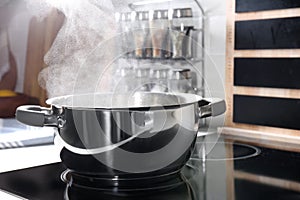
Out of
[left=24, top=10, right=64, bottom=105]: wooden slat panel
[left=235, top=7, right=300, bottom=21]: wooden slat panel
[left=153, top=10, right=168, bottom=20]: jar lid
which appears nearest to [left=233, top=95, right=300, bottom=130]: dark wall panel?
[left=235, top=7, right=300, bottom=21]: wooden slat panel

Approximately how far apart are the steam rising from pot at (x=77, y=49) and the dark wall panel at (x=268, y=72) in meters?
0.43

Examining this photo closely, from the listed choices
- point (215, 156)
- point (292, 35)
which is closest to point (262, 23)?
point (292, 35)

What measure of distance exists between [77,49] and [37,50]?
0.36 metres

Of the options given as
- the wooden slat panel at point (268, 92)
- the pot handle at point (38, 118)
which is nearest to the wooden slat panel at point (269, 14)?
the wooden slat panel at point (268, 92)

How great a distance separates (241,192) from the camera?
2.28 ft

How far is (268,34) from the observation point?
1.27 m

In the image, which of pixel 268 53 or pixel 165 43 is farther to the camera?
pixel 165 43

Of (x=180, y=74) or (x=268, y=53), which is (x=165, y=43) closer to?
(x=180, y=74)

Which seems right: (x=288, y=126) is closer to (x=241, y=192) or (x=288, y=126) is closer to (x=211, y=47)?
(x=211, y=47)

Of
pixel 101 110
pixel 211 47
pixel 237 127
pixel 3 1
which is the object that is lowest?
pixel 237 127

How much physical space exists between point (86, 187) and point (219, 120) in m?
0.77

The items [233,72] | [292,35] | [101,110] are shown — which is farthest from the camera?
[233,72]

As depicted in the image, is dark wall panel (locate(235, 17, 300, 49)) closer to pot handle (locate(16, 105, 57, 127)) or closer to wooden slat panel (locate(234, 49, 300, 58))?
wooden slat panel (locate(234, 49, 300, 58))

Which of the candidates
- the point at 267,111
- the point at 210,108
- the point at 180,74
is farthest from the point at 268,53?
the point at 210,108
